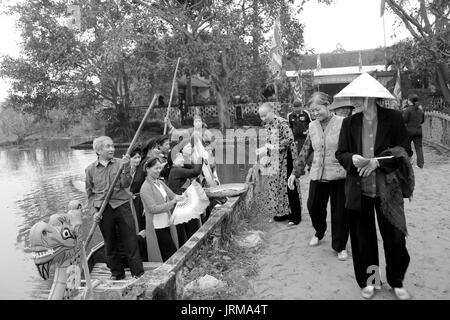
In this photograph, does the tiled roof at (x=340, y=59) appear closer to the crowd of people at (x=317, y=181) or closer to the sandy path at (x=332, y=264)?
the crowd of people at (x=317, y=181)

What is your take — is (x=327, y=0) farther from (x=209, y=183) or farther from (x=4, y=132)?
(x=4, y=132)

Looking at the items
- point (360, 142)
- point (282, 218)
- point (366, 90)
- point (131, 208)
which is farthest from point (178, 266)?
point (282, 218)

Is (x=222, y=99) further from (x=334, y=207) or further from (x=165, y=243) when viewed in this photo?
(x=334, y=207)

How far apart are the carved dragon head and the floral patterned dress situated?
10.4ft

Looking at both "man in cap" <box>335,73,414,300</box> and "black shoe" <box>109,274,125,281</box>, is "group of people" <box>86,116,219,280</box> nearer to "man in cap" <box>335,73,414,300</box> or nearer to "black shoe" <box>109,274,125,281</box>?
"black shoe" <box>109,274,125,281</box>

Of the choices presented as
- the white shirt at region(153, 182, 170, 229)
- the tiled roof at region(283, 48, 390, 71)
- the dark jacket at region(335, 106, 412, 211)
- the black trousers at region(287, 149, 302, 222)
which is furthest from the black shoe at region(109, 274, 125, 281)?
the tiled roof at region(283, 48, 390, 71)

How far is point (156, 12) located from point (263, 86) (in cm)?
712

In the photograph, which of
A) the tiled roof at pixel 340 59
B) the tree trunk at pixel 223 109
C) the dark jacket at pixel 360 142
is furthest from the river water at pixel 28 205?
the tiled roof at pixel 340 59

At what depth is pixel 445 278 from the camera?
3668mm

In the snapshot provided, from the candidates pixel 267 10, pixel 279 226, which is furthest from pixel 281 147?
pixel 267 10

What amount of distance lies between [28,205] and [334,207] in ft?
28.6

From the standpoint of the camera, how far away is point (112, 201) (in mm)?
4445

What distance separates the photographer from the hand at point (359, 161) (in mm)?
3041

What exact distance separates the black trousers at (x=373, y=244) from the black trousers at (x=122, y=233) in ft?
7.96
